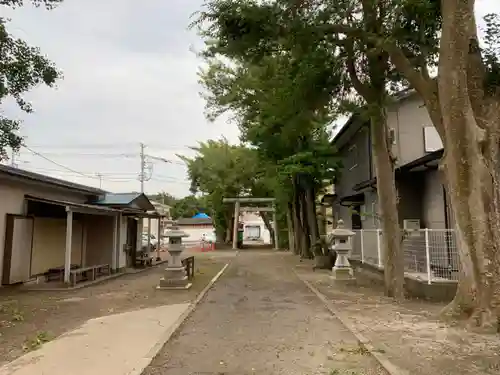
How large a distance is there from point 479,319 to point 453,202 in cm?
200

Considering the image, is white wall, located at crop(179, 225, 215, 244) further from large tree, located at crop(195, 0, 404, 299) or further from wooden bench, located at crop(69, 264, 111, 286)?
large tree, located at crop(195, 0, 404, 299)

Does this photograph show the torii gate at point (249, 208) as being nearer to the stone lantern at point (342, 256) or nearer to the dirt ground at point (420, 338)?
the stone lantern at point (342, 256)

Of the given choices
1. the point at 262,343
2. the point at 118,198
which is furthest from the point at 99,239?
the point at 262,343

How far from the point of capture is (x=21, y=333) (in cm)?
762

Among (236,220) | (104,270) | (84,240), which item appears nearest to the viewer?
(104,270)

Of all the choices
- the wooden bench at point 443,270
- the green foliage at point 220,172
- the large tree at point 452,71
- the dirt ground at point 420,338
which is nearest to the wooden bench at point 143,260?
the dirt ground at point 420,338

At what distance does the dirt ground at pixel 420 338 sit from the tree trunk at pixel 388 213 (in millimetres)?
527

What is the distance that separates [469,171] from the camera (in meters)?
7.90

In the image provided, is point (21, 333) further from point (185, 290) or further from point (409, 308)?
point (409, 308)

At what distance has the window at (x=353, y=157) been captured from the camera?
845 inches

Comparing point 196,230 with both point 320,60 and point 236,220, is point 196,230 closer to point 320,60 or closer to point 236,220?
point 236,220

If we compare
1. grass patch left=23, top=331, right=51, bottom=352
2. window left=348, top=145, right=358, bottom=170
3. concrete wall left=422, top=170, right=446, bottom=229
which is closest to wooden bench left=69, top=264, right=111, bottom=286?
grass patch left=23, top=331, right=51, bottom=352

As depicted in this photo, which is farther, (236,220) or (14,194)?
(236,220)

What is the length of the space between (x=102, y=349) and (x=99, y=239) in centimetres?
1262
